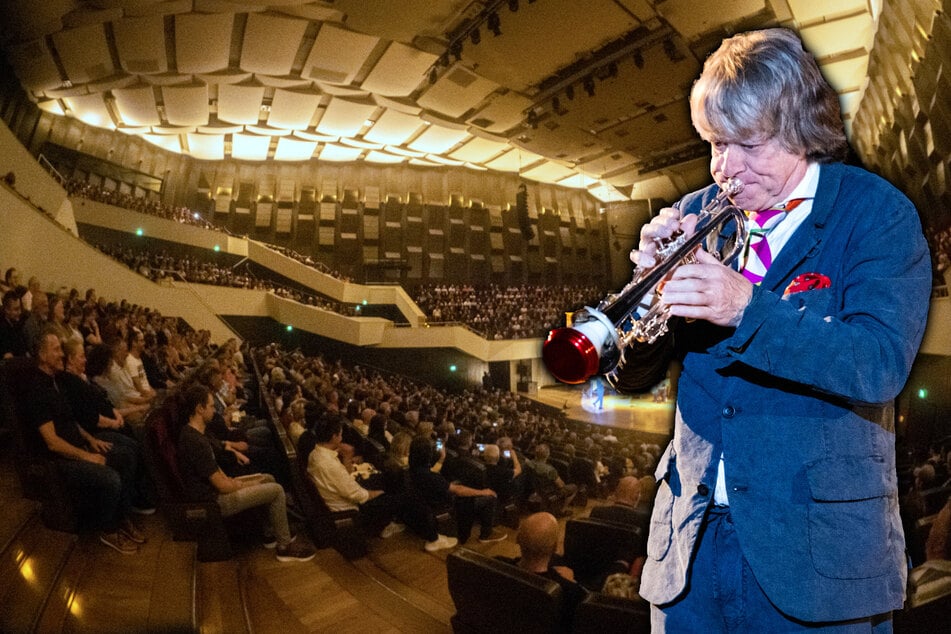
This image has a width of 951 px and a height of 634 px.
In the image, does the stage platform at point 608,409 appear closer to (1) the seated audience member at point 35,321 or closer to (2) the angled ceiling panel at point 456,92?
(2) the angled ceiling panel at point 456,92

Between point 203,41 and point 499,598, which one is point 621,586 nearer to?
point 499,598

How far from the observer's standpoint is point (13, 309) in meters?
2.97

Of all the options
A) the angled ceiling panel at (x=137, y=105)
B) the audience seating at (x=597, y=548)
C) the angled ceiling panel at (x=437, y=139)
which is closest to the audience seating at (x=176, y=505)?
the angled ceiling panel at (x=137, y=105)

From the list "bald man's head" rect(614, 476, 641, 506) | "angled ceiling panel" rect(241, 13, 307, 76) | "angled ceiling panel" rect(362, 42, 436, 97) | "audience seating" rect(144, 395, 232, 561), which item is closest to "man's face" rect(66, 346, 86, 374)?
"audience seating" rect(144, 395, 232, 561)

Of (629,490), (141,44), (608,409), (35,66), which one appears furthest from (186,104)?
(629,490)

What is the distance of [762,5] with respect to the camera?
9.45ft

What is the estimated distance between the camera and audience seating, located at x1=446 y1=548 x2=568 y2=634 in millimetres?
2725

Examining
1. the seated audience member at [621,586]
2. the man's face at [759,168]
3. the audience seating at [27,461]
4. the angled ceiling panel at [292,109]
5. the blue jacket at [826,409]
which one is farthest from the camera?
the angled ceiling panel at [292,109]

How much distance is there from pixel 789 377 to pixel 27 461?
12.6ft

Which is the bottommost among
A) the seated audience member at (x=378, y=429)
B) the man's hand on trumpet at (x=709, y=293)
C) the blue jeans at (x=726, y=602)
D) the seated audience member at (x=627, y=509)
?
the seated audience member at (x=627, y=509)

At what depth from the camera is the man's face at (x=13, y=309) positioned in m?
2.95

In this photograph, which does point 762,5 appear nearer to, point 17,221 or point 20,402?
point 17,221

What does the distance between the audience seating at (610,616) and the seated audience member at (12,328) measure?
3530mm

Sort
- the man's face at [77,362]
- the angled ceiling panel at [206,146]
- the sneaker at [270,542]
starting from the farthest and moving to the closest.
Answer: the angled ceiling panel at [206,146] < the sneaker at [270,542] < the man's face at [77,362]
